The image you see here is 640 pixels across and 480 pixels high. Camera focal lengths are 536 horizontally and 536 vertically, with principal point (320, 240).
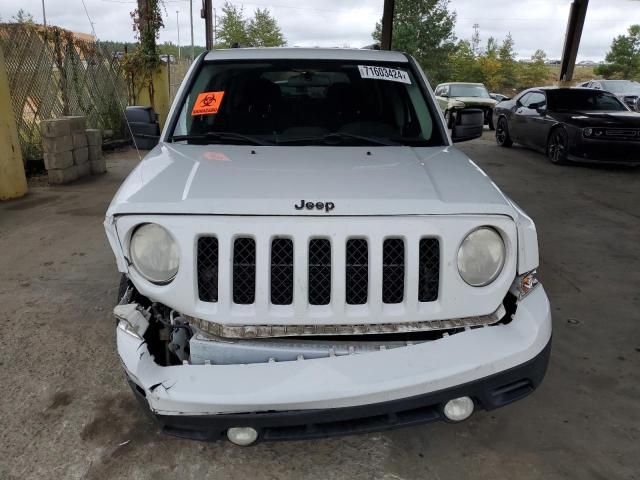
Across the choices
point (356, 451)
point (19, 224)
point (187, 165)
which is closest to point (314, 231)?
point (187, 165)

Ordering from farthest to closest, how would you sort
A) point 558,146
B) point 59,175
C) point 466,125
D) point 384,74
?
point 558,146
point 59,175
point 466,125
point 384,74

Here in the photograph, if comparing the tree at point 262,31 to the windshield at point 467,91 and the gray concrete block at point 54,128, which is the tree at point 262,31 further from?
the gray concrete block at point 54,128

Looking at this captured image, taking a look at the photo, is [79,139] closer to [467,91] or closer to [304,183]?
[304,183]

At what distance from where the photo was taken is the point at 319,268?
Answer: 195 cm

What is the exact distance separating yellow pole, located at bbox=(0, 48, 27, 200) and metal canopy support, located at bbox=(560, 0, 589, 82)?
14601 millimetres

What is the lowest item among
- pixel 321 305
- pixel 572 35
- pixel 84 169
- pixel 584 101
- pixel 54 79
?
pixel 84 169

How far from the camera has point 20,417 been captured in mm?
2539

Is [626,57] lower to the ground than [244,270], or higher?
higher

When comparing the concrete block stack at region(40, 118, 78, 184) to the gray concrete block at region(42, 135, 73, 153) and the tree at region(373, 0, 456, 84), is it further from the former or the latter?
the tree at region(373, 0, 456, 84)

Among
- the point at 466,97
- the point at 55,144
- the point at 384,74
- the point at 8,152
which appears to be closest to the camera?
the point at 384,74

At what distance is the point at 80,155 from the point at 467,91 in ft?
43.4

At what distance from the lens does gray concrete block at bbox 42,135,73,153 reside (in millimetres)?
7270

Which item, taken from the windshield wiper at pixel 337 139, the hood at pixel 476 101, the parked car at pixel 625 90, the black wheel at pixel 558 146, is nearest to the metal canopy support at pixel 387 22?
the black wheel at pixel 558 146

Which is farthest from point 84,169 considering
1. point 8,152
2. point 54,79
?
point 54,79
